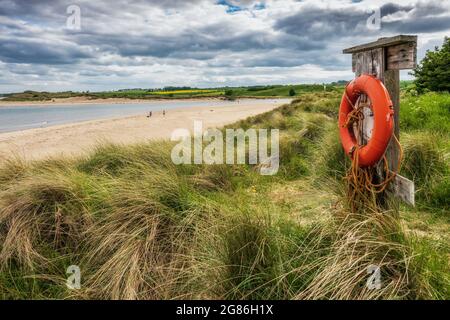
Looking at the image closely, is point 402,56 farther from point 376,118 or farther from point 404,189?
point 404,189

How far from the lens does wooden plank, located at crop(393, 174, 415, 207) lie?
285cm

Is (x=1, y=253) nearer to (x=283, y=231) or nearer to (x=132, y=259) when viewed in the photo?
(x=132, y=259)

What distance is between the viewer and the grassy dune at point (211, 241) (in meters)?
2.32

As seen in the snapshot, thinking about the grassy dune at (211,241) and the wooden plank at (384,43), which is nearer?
the grassy dune at (211,241)

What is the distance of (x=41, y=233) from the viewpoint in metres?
3.49

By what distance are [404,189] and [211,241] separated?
158 cm

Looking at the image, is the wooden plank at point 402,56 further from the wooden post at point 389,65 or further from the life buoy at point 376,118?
the life buoy at point 376,118

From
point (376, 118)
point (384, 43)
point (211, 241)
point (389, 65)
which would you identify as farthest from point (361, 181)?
point (211, 241)

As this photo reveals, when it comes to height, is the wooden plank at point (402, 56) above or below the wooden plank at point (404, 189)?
above

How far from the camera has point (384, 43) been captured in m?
3.07

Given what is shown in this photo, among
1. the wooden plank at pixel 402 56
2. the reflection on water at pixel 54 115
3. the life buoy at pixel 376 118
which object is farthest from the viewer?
the reflection on water at pixel 54 115

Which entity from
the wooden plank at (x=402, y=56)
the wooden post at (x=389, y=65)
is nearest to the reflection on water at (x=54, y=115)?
the wooden post at (x=389, y=65)

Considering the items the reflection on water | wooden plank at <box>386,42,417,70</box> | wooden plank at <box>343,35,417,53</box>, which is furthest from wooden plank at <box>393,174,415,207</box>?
the reflection on water

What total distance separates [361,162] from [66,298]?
8.63 ft
